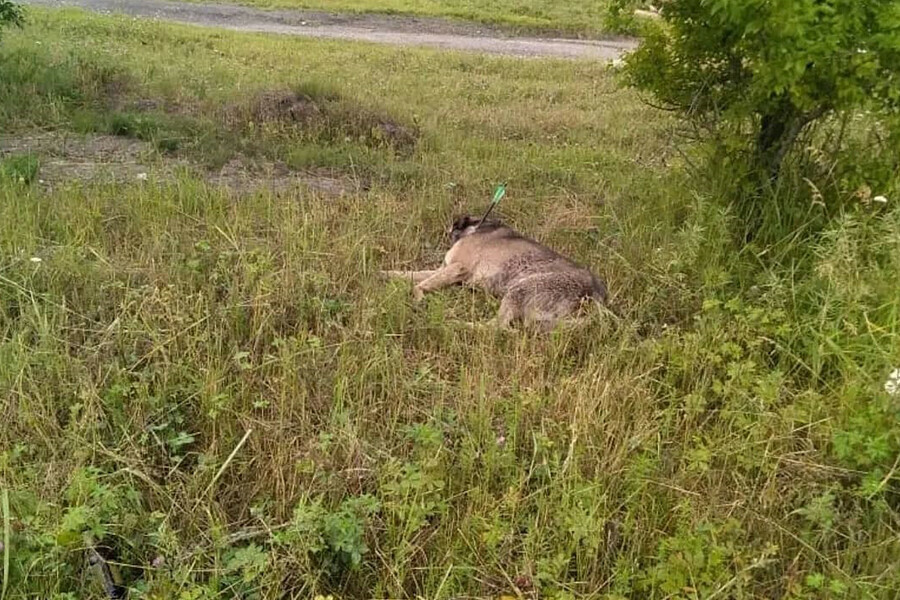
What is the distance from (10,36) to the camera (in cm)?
1030

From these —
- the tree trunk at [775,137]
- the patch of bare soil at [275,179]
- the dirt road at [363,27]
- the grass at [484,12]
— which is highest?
the grass at [484,12]

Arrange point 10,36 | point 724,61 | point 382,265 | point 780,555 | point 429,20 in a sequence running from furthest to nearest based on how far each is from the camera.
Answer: point 429,20 → point 10,36 → point 724,61 → point 382,265 → point 780,555

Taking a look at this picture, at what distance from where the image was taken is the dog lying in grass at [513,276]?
4199 mm

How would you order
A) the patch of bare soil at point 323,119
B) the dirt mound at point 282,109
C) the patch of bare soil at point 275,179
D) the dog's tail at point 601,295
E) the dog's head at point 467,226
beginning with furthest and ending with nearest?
the dirt mound at point 282,109
the patch of bare soil at point 323,119
the patch of bare soil at point 275,179
the dog's head at point 467,226
the dog's tail at point 601,295

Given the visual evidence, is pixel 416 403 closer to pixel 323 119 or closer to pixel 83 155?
pixel 83 155

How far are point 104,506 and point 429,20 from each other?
1773cm

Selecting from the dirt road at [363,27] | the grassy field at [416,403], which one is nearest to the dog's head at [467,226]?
the grassy field at [416,403]

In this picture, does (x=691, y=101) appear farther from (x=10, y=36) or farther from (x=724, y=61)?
(x=10, y=36)

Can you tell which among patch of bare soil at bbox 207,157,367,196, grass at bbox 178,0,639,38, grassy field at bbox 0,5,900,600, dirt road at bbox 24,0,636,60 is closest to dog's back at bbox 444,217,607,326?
grassy field at bbox 0,5,900,600

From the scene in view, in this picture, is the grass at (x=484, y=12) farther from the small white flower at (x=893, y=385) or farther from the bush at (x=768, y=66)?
the small white flower at (x=893, y=385)

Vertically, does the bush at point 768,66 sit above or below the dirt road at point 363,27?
below

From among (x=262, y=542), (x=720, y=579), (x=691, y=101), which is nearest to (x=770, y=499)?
(x=720, y=579)

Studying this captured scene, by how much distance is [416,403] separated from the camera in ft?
11.1

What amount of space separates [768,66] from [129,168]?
4.62 m
